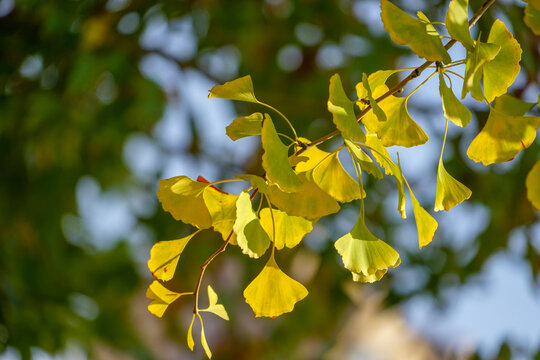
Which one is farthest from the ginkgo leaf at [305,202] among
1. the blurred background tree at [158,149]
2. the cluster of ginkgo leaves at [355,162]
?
the blurred background tree at [158,149]

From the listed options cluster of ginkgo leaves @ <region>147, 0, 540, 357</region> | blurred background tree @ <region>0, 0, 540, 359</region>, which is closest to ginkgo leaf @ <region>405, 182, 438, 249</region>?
cluster of ginkgo leaves @ <region>147, 0, 540, 357</region>

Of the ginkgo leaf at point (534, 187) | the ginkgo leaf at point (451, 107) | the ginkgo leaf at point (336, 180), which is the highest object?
the ginkgo leaf at point (451, 107)

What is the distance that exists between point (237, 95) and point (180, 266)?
79 centimetres

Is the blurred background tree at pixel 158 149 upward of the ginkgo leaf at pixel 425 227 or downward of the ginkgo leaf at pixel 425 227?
downward

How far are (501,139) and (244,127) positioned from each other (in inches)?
3.5

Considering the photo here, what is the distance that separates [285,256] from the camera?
2.94 ft

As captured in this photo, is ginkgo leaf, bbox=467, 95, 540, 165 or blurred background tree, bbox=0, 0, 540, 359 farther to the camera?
blurred background tree, bbox=0, 0, 540, 359

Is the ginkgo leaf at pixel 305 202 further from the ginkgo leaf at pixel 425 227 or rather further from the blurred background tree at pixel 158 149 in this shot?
the blurred background tree at pixel 158 149

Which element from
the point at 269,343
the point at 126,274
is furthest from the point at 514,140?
the point at 269,343

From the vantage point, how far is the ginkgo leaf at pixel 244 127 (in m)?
0.20

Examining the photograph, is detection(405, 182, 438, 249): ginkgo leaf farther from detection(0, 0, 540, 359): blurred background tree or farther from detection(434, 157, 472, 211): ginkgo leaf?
detection(0, 0, 540, 359): blurred background tree

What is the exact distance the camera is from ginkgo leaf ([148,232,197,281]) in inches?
8.3

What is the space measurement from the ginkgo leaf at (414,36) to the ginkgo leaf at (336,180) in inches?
1.7

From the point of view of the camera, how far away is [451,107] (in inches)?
7.0
